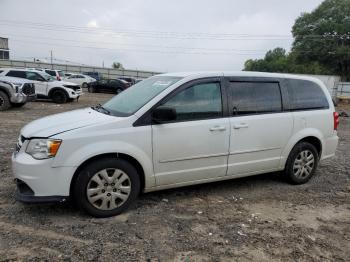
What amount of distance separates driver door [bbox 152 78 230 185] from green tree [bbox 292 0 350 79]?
4774 centimetres

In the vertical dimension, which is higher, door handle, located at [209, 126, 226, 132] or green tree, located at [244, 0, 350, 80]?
green tree, located at [244, 0, 350, 80]

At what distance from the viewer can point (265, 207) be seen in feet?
14.6

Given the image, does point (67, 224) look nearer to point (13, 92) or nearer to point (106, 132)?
point (106, 132)

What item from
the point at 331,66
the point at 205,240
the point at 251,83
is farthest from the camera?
the point at 331,66

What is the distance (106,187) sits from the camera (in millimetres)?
3846

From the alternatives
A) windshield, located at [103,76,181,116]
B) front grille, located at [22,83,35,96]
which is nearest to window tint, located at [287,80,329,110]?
windshield, located at [103,76,181,116]

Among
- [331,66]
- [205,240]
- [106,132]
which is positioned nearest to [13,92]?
[106,132]

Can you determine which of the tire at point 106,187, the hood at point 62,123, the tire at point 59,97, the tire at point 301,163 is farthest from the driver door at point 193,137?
the tire at point 59,97

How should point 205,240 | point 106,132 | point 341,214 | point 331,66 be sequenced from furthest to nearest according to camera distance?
point 331,66, point 341,214, point 106,132, point 205,240

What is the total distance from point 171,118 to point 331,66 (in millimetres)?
50680

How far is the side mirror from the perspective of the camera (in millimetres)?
3963

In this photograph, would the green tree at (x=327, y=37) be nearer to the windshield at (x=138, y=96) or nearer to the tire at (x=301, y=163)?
the tire at (x=301, y=163)

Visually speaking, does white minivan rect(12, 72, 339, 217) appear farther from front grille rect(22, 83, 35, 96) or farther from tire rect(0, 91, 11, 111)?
front grille rect(22, 83, 35, 96)

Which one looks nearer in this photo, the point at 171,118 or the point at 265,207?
the point at 171,118
